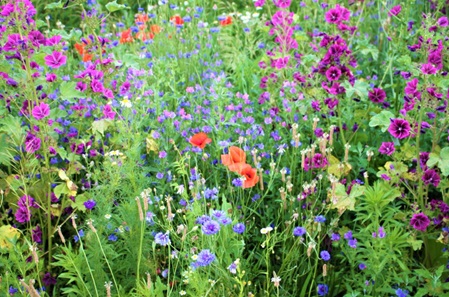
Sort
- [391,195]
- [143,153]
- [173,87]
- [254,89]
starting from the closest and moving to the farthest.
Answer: [391,195]
[143,153]
[173,87]
[254,89]

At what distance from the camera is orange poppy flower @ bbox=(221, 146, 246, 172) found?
2592 millimetres

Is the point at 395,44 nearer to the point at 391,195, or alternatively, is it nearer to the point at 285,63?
the point at 285,63

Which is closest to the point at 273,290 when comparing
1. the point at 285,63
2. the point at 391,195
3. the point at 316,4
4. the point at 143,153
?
the point at 391,195

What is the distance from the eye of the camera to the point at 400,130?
8.08 feet

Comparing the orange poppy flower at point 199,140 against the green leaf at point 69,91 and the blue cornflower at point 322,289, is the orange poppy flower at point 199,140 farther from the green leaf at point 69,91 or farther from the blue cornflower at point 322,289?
the blue cornflower at point 322,289

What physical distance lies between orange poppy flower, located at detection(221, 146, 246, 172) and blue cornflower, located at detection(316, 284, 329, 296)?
575mm

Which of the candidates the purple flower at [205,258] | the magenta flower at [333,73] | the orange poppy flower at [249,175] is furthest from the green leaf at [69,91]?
the magenta flower at [333,73]

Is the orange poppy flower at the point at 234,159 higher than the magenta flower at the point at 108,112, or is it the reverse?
the magenta flower at the point at 108,112

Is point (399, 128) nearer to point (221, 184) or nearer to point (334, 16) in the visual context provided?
point (334, 16)

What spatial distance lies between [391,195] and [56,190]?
1.30 metres

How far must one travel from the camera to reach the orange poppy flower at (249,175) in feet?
8.45

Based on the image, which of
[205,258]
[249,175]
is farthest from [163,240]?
[249,175]

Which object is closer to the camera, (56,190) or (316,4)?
(56,190)

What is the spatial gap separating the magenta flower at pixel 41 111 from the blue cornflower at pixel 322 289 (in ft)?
4.10
